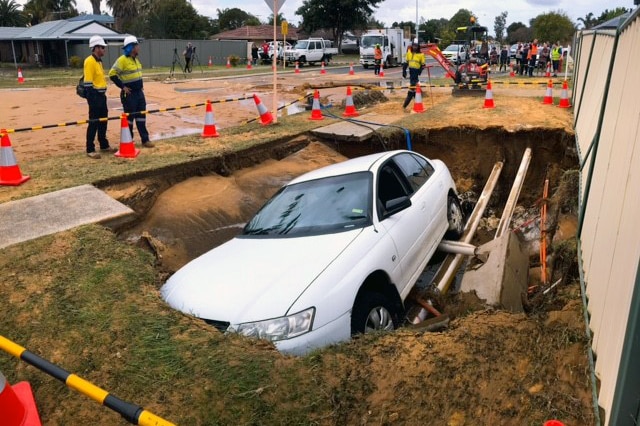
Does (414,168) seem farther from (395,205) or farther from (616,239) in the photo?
(616,239)

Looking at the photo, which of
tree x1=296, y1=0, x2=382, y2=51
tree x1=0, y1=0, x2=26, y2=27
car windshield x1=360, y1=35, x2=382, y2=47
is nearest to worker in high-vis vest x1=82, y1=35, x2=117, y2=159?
car windshield x1=360, y1=35, x2=382, y2=47

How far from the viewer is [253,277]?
4.51 m

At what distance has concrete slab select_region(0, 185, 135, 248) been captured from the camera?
6097 mm

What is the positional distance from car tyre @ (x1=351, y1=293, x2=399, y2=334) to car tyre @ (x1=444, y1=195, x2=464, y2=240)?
2.64 m

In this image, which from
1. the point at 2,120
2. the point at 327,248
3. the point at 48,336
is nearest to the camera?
the point at 48,336

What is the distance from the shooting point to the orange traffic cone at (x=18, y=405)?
128 inches

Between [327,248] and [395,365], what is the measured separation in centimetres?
143

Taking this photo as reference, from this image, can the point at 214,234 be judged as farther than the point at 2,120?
No

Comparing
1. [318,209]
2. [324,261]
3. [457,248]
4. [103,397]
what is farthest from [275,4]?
[103,397]

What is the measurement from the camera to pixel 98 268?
5.32 m

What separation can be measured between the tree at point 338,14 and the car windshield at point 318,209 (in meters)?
57.6

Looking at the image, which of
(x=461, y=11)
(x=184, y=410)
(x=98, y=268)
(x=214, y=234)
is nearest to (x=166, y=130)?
(x=214, y=234)

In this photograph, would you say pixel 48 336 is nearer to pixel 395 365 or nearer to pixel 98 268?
pixel 98 268

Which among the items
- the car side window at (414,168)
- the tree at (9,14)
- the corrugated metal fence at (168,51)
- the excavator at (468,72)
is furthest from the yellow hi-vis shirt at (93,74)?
the tree at (9,14)
